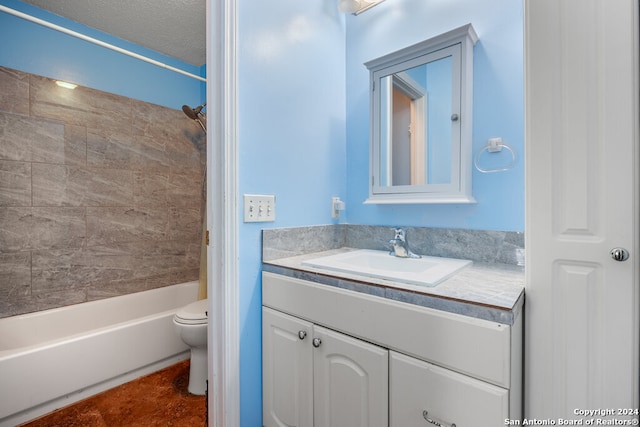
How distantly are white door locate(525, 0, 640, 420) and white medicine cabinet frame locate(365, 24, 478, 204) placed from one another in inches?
17.5

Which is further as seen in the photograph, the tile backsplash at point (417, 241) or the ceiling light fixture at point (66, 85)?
the ceiling light fixture at point (66, 85)

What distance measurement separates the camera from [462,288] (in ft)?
2.65

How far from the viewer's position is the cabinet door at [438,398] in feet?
2.21

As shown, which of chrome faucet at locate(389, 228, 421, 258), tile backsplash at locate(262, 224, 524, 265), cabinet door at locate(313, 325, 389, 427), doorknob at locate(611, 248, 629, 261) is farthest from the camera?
chrome faucet at locate(389, 228, 421, 258)

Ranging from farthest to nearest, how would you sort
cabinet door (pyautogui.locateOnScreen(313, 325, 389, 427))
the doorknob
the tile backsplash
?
the tile backsplash, cabinet door (pyautogui.locateOnScreen(313, 325, 389, 427)), the doorknob

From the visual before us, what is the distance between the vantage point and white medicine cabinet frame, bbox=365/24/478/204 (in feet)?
4.05

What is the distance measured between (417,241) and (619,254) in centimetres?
76

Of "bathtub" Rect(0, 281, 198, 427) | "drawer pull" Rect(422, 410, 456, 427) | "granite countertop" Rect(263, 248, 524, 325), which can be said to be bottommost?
"bathtub" Rect(0, 281, 198, 427)

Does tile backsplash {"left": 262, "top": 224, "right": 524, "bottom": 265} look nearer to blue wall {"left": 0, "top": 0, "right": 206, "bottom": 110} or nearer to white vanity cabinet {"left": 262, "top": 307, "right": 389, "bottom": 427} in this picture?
white vanity cabinet {"left": 262, "top": 307, "right": 389, "bottom": 427}

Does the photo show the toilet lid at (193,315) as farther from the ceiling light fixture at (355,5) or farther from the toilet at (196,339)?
the ceiling light fixture at (355,5)

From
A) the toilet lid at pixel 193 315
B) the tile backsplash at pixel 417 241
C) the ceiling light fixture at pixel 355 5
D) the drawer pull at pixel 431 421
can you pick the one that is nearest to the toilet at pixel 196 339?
the toilet lid at pixel 193 315

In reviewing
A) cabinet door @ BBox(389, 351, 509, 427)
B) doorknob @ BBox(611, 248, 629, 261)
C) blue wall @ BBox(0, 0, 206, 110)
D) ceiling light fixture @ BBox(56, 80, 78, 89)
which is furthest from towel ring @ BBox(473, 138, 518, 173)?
ceiling light fixture @ BBox(56, 80, 78, 89)

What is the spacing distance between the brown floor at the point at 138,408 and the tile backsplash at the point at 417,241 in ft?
3.40

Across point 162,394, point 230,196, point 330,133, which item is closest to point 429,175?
point 330,133
